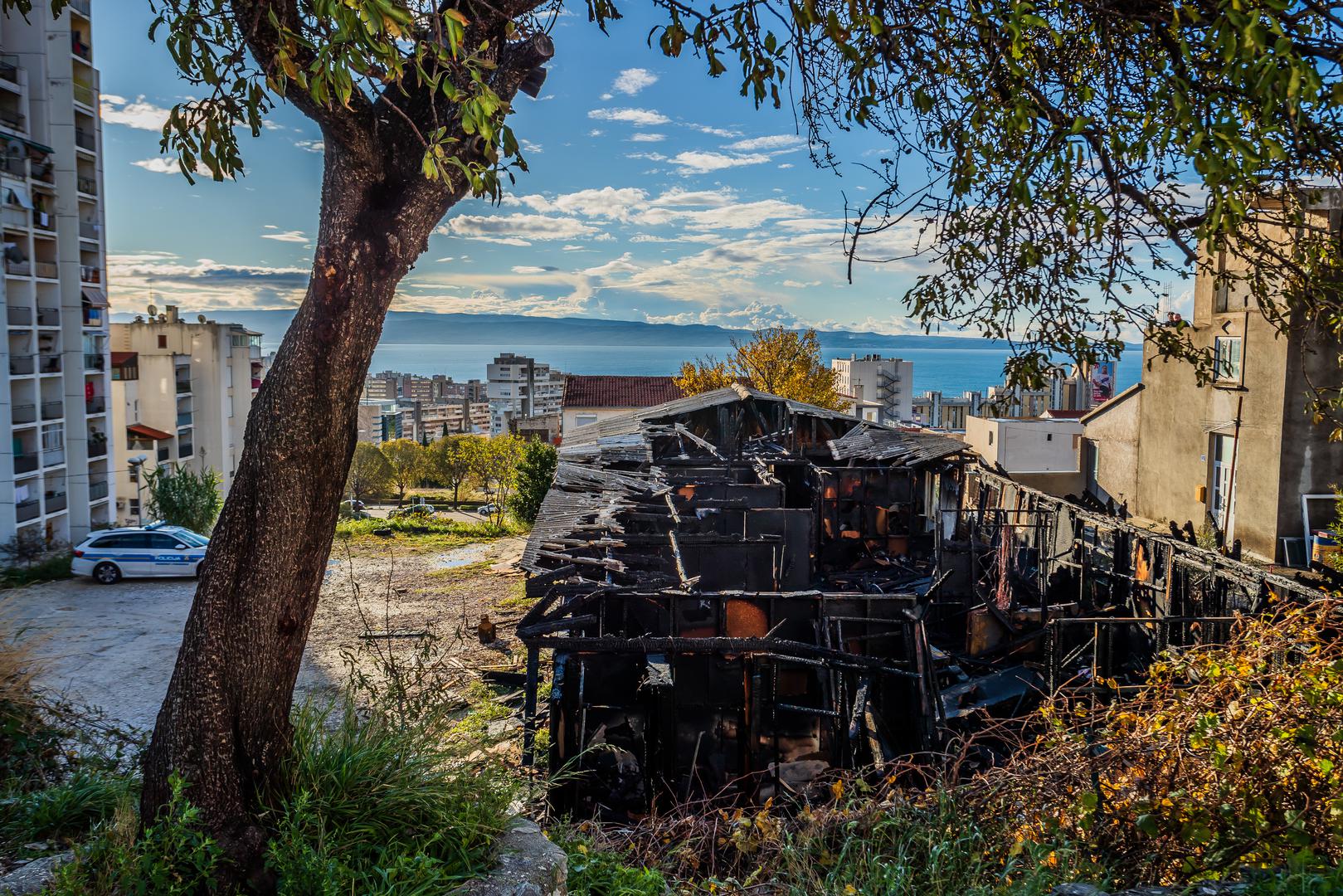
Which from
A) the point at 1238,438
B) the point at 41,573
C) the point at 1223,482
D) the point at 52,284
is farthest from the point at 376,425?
the point at 1238,438

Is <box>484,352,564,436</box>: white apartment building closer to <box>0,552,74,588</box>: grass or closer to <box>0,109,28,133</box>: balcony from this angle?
<box>0,109,28,133</box>: balcony

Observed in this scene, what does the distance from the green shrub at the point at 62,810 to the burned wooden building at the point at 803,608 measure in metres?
2.31

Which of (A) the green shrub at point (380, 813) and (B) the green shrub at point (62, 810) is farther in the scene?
(B) the green shrub at point (62, 810)

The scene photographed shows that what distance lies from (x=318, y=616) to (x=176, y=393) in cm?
3697

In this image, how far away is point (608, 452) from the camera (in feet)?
65.9

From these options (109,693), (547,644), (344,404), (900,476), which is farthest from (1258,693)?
(109,693)

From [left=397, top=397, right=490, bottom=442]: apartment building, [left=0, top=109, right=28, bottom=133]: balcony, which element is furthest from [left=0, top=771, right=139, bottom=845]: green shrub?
[left=397, top=397, right=490, bottom=442]: apartment building

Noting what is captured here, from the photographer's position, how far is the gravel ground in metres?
16.1

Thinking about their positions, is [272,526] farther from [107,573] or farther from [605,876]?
[107,573]

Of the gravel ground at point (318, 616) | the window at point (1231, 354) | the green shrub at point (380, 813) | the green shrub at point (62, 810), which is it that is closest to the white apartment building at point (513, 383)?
the gravel ground at point (318, 616)

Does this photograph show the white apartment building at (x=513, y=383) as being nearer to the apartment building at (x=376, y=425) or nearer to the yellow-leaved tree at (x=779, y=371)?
the apartment building at (x=376, y=425)

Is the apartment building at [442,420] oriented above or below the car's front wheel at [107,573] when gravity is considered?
below

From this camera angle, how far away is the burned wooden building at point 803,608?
897 centimetres

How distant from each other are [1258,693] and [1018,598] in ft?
37.2
